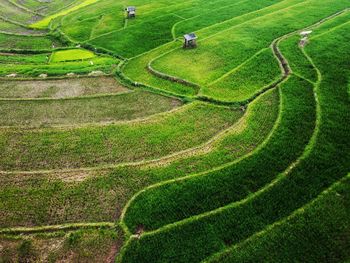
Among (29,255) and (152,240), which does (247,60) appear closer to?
(152,240)

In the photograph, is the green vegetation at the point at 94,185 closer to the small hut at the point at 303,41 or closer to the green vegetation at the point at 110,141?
the green vegetation at the point at 110,141

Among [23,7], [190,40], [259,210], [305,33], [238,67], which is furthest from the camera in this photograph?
[23,7]

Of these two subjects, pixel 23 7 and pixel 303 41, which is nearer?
pixel 303 41

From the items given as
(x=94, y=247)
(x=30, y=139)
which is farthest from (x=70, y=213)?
(x=30, y=139)

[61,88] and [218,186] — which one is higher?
[61,88]

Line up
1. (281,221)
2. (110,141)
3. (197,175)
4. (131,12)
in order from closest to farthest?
1. (281,221)
2. (197,175)
3. (110,141)
4. (131,12)

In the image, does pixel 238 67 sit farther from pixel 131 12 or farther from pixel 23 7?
pixel 23 7

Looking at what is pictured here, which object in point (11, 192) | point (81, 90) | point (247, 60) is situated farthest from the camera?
point (247, 60)

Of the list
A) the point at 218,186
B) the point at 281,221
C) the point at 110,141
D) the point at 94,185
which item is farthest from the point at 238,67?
the point at 94,185
